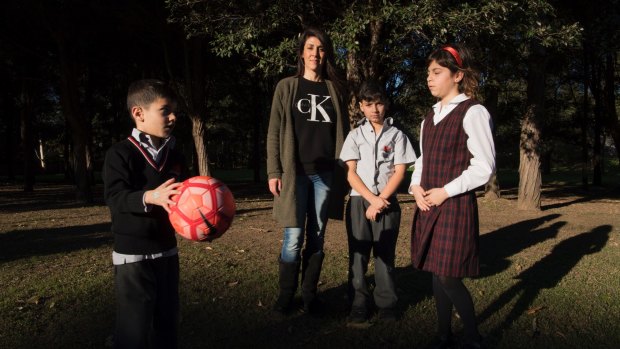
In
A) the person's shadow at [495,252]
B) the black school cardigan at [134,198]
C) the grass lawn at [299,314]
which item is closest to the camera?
the black school cardigan at [134,198]

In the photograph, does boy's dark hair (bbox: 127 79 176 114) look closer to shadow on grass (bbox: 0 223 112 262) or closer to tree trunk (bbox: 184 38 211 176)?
shadow on grass (bbox: 0 223 112 262)

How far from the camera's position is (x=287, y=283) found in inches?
164

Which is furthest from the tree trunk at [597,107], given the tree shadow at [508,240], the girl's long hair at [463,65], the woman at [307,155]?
the girl's long hair at [463,65]

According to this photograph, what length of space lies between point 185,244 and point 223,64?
14.2 m

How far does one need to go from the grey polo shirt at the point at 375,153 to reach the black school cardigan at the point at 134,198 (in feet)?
5.77

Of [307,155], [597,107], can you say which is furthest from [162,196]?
[597,107]

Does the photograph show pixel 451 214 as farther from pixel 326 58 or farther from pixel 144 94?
pixel 144 94

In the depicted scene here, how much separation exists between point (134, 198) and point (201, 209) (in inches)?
13.7

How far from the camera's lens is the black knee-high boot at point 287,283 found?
4.13 metres

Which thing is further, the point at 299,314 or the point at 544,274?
the point at 544,274

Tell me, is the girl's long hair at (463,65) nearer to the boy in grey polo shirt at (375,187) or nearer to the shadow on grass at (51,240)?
the boy in grey polo shirt at (375,187)

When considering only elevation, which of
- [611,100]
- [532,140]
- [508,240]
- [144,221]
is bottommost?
[508,240]

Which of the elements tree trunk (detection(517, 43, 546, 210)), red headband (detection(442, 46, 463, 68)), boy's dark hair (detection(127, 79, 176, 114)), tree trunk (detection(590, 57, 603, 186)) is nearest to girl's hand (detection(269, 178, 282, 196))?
boy's dark hair (detection(127, 79, 176, 114))

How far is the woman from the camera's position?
13.1ft
